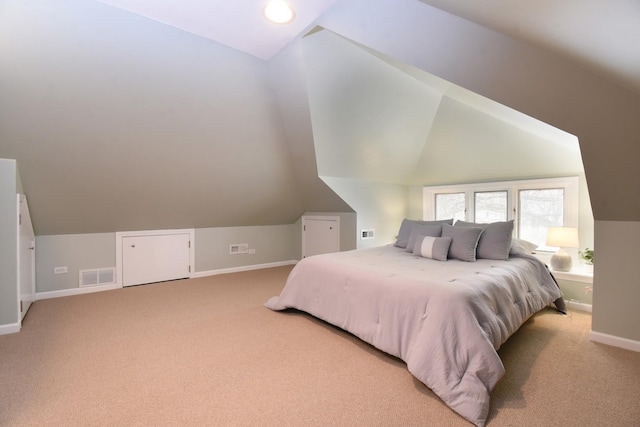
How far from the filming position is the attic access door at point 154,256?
4125 mm

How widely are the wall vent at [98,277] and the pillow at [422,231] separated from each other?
3.80 m

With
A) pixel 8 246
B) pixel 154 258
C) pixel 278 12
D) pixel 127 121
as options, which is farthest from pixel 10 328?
pixel 278 12

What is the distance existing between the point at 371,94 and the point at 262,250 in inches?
129

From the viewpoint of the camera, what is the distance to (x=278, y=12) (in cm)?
224

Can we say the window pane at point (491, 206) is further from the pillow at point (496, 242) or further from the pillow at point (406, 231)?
the pillow at point (496, 242)

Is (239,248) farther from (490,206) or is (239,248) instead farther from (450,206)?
(490,206)

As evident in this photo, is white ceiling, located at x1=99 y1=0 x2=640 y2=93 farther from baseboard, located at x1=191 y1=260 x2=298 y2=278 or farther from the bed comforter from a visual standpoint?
baseboard, located at x1=191 y1=260 x2=298 y2=278

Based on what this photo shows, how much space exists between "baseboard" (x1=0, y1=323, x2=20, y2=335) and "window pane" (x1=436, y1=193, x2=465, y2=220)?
5.11m

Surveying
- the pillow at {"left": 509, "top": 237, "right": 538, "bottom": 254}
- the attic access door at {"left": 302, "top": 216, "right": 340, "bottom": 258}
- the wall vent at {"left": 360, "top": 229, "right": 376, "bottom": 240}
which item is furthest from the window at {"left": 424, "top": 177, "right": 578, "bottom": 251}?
the attic access door at {"left": 302, "top": 216, "right": 340, "bottom": 258}

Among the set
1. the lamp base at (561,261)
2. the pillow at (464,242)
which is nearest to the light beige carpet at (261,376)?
the lamp base at (561,261)

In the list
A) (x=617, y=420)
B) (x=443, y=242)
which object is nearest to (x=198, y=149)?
(x=443, y=242)

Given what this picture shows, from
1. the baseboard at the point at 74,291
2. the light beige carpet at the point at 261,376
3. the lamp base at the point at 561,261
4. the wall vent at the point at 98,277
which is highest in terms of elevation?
the lamp base at the point at 561,261

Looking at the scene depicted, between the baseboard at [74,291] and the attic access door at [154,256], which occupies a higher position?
the attic access door at [154,256]

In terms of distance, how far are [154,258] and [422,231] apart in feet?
11.9
